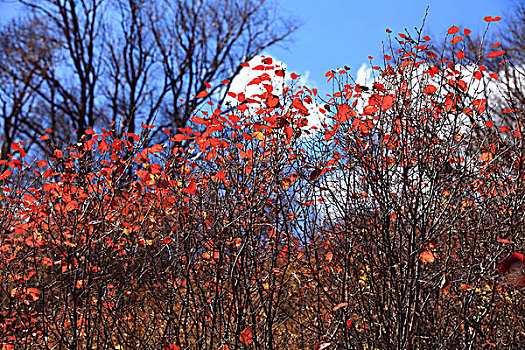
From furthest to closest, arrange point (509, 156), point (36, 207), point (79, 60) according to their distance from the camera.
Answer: point (79, 60) < point (36, 207) < point (509, 156)

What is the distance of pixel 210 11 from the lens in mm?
13344

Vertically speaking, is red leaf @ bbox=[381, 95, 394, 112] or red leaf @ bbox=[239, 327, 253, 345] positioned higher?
red leaf @ bbox=[381, 95, 394, 112]

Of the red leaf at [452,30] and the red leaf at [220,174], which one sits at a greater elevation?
the red leaf at [452,30]

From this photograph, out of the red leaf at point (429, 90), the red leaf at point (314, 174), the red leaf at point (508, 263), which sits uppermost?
the red leaf at point (429, 90)

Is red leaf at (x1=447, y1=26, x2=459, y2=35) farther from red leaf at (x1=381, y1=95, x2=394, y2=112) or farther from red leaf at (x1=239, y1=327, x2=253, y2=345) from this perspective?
red leaf at (x1=239, y1=327, x2=253, y2=345)

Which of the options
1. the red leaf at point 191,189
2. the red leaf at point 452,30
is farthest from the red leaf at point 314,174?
the red leaf at point 452,30

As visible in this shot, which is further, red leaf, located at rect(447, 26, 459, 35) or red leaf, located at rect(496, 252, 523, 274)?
red leaf, located at rect(447, 26, 459, 35)

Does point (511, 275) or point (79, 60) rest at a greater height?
point (79, 60)

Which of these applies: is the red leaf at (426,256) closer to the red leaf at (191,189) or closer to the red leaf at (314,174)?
the red leaf at (314,174)

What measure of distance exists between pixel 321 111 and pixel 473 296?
167cm

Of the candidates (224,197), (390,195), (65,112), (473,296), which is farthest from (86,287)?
(65,112)

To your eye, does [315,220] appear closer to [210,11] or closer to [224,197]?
[224,197]

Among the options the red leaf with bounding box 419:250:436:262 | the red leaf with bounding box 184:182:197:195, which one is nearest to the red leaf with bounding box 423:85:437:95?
the red leaf with bounding box 419:250:436:262

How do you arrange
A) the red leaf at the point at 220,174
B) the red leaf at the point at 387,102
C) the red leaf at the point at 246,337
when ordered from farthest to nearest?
the red leaf at the point at 220,174 < the red leaf at the point at 246,337 < the red leaf at the point at 387,102
